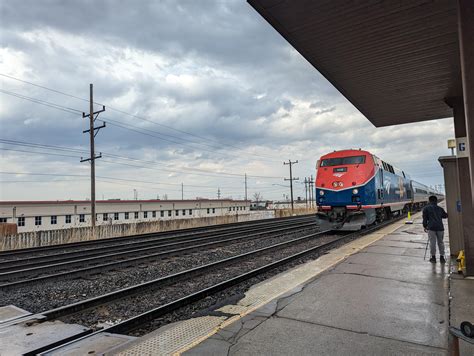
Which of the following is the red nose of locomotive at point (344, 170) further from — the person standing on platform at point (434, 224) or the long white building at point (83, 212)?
the long white building at point (83, 212)

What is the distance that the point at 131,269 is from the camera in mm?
9688

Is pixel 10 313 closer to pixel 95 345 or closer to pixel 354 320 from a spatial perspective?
pixel 95 345

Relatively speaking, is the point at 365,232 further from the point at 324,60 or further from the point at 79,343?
the point at 79,343

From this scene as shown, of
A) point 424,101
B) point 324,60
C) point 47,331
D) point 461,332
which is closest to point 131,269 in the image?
point 47,331

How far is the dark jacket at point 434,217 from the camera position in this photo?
7727 millimetres

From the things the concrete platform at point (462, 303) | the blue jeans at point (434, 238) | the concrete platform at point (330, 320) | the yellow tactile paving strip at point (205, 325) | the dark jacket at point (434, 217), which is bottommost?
the yellow tactile paving strip at point (205, 325)

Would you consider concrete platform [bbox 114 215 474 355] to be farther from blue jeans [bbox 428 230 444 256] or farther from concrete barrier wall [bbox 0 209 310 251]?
concrete barrier wall [bbox 0 209 310 251]

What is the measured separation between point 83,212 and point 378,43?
47.6 meters

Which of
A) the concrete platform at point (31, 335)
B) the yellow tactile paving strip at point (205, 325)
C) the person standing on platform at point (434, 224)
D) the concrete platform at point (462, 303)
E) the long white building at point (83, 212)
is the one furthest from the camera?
the long white building at point (83, 212)

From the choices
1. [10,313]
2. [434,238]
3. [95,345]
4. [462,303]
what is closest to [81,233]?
[10,313]

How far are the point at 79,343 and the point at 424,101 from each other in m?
9.78

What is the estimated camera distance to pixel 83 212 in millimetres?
46344

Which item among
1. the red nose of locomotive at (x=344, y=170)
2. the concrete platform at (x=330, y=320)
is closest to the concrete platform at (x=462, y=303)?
the concrete platform at (x=330, y=320)

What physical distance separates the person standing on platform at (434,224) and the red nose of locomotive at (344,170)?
262 inches
